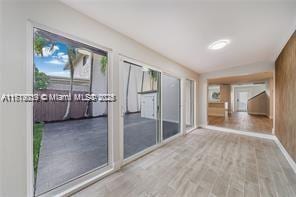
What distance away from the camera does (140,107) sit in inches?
130

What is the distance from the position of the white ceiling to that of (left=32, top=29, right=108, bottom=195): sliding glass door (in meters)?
0.60

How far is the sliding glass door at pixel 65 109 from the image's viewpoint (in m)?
1.62

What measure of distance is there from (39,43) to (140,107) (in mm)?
2248

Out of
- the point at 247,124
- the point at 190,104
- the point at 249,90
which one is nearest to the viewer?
the point at 190,104

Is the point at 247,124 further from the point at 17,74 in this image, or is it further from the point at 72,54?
the point at 17,74

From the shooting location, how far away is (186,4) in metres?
1.69

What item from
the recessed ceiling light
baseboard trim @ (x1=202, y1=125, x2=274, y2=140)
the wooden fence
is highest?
the recessed ceiling light

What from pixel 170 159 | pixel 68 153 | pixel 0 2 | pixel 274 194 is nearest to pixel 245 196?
pixel 274 194

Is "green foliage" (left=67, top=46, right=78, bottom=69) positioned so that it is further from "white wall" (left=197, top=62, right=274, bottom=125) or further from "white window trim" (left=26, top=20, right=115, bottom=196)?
"white wall" (left=197, top=62, right=274, bottom=125)

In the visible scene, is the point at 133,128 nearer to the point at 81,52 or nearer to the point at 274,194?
the point at 81,52

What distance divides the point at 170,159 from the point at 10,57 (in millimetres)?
2837

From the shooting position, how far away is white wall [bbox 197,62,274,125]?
4258 mm

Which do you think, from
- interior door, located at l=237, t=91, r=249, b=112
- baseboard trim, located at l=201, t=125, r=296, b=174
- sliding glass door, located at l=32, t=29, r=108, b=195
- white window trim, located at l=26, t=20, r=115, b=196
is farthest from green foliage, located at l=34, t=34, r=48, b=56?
interior door, located at l=237, t=91, r=249, b=112

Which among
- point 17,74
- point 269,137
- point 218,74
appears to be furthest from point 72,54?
point 269,137
